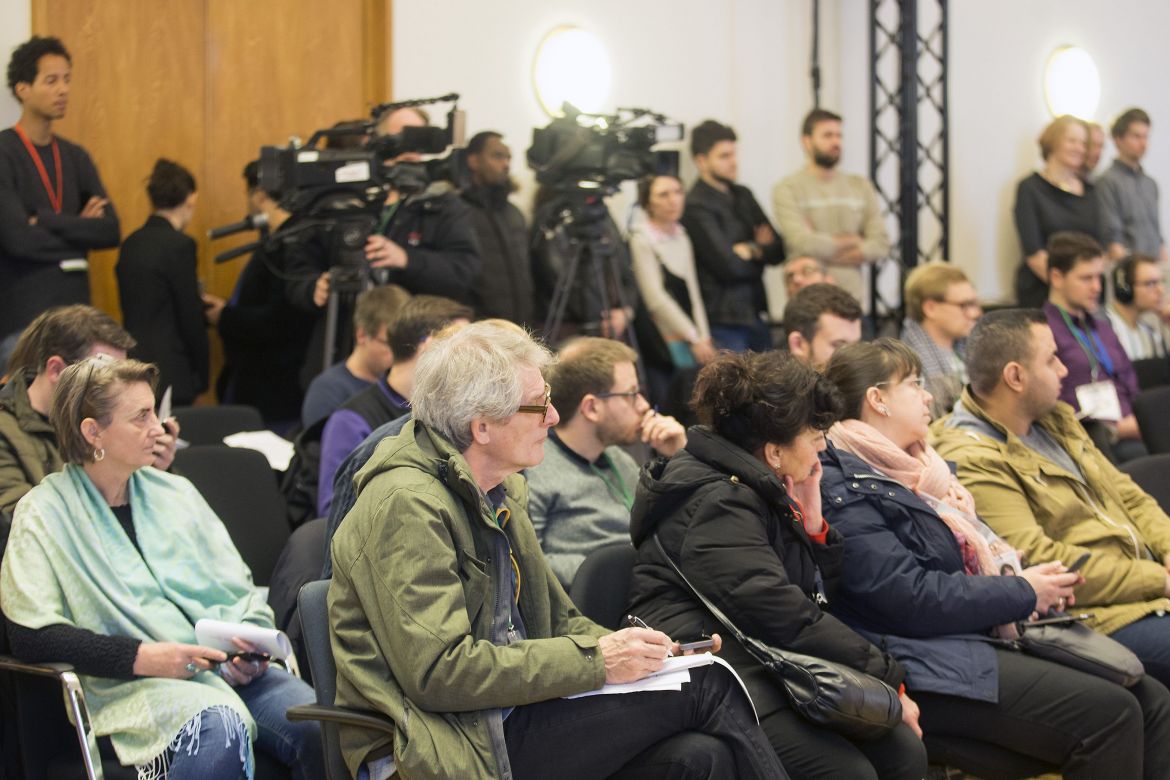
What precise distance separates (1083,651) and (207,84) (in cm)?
424

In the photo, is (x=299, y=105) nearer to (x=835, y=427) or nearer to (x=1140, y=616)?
(x=835, y=427)

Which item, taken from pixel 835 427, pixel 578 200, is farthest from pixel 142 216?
pixel 835 427

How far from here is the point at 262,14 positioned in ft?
19.2

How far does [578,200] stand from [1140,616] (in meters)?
2.66

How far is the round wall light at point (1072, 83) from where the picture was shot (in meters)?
8.72

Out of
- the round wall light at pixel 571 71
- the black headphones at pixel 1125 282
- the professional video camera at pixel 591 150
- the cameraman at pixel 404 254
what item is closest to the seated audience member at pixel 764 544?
the cameraman at pixel 404 254

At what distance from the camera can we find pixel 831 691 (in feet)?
8.18

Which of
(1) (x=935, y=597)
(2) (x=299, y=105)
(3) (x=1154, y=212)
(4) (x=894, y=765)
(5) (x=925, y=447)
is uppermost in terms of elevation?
(2) (x=299, y=105)

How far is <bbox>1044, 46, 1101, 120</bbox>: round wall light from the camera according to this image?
28.6ft

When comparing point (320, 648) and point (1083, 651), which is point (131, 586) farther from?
point (1083, 651)

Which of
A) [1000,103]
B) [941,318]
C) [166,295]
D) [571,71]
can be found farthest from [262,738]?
[1000,103]

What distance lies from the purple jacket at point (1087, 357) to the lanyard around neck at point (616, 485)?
2346mm

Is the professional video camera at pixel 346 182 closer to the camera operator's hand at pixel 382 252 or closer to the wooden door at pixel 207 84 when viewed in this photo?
the camera operator's hand at pixel 382 252

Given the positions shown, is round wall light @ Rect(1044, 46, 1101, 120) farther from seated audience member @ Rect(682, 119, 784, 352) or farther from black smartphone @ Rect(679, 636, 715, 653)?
black smartphone @ Rect(679, 636, 715, 653)
